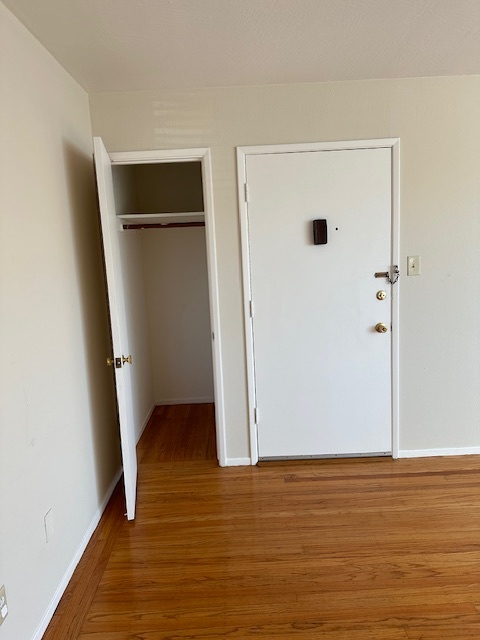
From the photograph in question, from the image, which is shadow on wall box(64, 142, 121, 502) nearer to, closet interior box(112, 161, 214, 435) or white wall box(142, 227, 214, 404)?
closet interior box(112, 161, 214, 435)

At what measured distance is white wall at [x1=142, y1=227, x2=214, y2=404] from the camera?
13.2ft

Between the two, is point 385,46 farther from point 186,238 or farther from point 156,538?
point 156,538

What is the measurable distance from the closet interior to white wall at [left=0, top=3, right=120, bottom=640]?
1229mm

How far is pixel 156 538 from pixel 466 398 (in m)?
2.15

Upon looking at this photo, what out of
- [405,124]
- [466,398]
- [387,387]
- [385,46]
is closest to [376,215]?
[405,124]

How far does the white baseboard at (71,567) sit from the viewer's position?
1.71m

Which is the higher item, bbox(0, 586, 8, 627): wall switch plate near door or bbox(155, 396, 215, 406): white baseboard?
bbox(0, 586, 8, 627): wall switch plate near door

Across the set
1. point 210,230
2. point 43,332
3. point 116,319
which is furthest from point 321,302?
point 43,332

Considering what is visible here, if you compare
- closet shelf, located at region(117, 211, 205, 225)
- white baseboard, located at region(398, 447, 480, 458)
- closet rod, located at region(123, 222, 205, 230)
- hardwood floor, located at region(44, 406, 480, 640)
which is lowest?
hardwood floor, located at region(44, 406, 480, 640)

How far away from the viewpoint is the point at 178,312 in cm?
412

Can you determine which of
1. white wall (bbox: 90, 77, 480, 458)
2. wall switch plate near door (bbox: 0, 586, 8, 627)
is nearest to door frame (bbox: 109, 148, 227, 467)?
white wall (bbox: 90, 77, 480, 458)

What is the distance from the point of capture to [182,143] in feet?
8.84

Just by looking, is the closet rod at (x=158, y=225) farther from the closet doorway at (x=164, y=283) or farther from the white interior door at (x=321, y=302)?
the white interior door at (x=321, y=302)

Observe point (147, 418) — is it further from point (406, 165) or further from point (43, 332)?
point (406, 165)
